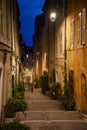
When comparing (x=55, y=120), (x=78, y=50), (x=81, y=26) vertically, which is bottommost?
(x=55, y=120)

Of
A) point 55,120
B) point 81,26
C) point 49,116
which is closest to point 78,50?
point 81,26

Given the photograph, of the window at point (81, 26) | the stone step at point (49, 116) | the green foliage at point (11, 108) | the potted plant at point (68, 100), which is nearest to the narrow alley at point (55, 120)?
the stone step at point (49, 116)

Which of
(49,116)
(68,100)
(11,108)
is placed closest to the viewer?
(11,108)

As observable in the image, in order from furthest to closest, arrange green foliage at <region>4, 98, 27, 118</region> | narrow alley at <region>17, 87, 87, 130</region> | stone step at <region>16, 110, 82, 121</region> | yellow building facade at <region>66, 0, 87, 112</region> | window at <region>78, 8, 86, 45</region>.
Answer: yellow building facade at <region>66, 0, 87, 112</region> → window at <region>78, 8, 86, 45</region> → stone step at <region>16, 110, 82, 121</region> → green foliage at <region>4, 98, 27, 118</region> → narrow alley at <region>17, 87, 87, 130</region>

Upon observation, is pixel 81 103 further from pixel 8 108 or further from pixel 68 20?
pixel 68 20

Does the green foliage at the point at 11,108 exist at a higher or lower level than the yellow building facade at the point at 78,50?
lower

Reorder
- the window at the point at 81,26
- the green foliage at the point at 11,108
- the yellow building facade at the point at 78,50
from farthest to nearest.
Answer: the yellow building facade at the point at 78,50
the window at the point at 81,26
the green foliage at the point at 11,108

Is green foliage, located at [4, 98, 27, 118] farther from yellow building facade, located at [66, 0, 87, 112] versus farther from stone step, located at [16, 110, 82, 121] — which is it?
yellow building facade, located at [66, 0, 87, 112]

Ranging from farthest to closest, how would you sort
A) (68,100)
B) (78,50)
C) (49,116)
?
(68,100) → (78,50) → (49,116)

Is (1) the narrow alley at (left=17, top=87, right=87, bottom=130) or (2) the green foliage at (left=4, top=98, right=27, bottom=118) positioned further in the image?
(2) the green foliage at (left=4, top=98, right=27, bottom=118)

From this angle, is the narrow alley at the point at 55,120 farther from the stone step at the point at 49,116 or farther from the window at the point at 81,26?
the window at the point at 81,26

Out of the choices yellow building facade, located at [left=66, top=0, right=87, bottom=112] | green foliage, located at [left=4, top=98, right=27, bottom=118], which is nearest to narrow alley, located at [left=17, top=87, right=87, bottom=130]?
green foliage, located at [left=4, top=98, right=27, bottom=118]

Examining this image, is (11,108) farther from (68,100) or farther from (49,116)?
(68,100)

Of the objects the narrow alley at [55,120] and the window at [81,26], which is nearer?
the narrow alley at [55,120]
